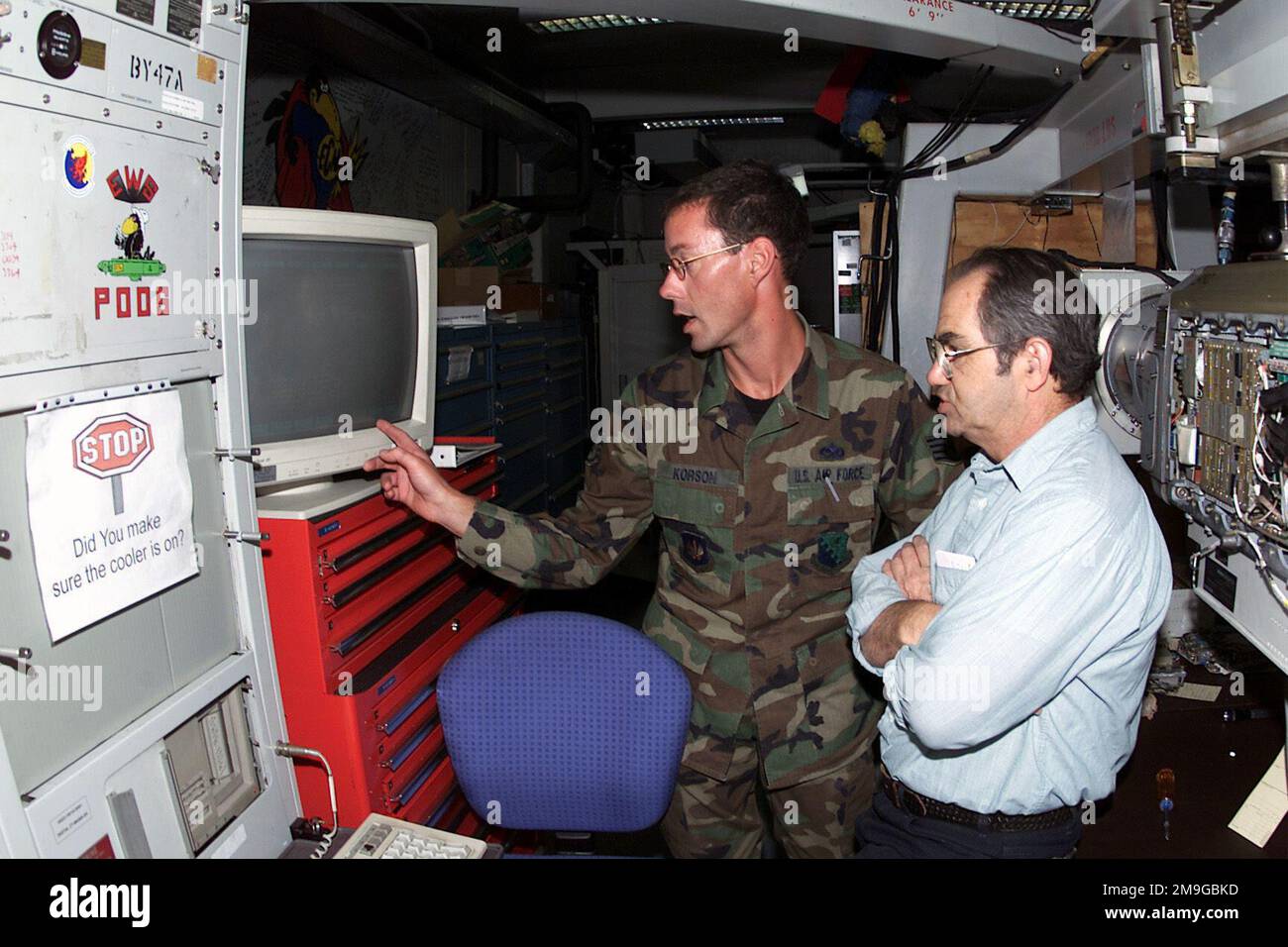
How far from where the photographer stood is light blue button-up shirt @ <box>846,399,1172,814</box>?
133 cm

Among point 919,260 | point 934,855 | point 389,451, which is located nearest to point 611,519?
point 389,451

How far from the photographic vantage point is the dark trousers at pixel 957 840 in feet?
4.95

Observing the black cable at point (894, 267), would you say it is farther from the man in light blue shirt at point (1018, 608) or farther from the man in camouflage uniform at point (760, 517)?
the man in light blue shirt at point (1018, 608)

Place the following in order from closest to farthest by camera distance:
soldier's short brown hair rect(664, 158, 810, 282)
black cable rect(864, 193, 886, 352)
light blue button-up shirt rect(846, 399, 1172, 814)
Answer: light blue button-up shirt rect(846, 399, 1172, 814) → soldier's short brown hair rect(664, 158, 810, 282) → black cable rect(864, 193, 886, 352)

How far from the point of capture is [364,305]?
185cm

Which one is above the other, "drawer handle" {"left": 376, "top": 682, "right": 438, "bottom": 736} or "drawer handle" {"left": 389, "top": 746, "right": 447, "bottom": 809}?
"drawer handle" {"left": 376, "top": 682, "right": 438, "bottom": 736}

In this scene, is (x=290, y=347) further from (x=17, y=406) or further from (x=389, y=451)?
(x=17, y=406)

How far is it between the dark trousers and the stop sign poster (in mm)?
1255

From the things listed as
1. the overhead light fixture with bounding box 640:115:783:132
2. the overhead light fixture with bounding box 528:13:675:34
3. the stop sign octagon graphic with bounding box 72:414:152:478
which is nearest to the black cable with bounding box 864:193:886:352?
the overhead light fixture with bounding box 528:13:675:34

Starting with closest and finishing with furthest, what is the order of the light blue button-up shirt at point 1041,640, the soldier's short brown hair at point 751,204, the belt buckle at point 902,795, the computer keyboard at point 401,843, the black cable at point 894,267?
the light blue button-up shirt at point 1041,640
the computer keyboard at point 401,843
the belt buckle at point 902,795
the soldier's short brown hair at point 751,204
the black cable at point 894,267

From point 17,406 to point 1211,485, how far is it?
1728 mm

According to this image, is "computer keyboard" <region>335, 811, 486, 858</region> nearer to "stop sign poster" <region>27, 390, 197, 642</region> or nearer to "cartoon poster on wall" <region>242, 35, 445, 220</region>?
"stop sign poster" <region>27, 390, 197, 642</region>

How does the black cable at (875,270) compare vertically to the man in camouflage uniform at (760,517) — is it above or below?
above

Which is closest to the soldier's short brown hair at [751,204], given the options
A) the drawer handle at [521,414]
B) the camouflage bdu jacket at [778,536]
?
the camouflage bdu jacket at [778,536]
